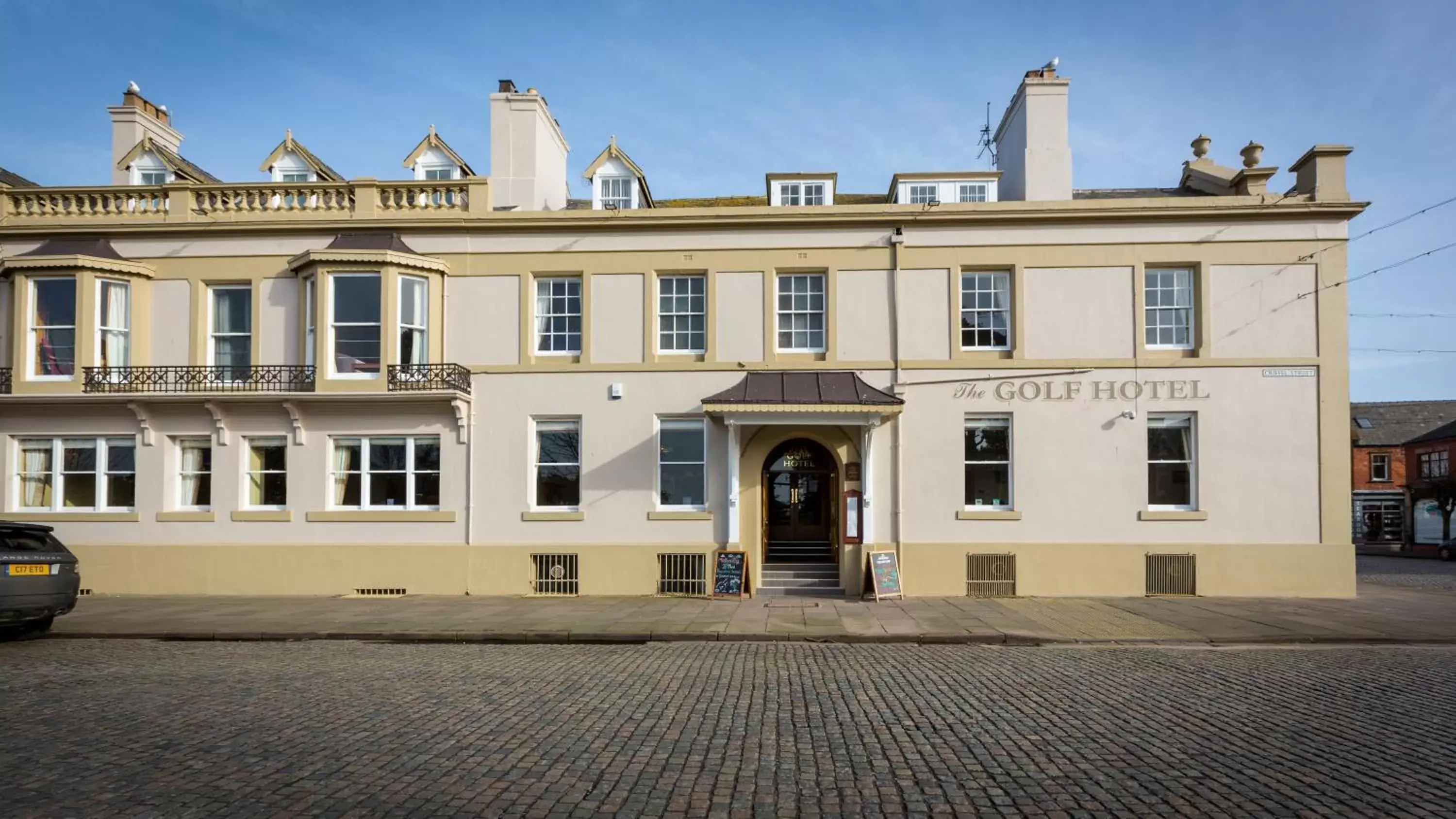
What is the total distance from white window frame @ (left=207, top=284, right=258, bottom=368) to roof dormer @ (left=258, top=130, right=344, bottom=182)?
3074 mm

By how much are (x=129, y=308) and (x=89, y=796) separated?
16221 millimetres

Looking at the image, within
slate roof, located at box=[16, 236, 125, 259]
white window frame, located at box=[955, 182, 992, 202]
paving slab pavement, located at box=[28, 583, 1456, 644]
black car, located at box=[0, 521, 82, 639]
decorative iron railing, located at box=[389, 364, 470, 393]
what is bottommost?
paving slab pavement, located at box=[28, 583, 1456, 644]

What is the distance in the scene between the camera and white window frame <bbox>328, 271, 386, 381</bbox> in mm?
18062

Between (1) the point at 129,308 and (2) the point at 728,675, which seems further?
(1) the point at 129,308

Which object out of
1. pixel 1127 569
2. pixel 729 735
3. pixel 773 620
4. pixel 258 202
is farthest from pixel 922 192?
pixel 729 735

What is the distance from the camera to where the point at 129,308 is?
18.8m

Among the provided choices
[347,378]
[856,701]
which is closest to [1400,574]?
[856,701]

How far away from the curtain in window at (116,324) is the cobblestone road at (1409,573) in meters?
29.7

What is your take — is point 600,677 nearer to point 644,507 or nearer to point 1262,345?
point 644,507

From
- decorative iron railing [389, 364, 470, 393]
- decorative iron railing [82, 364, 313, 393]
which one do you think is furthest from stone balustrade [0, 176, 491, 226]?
decorative iron railing [389, 364, 470, 393]

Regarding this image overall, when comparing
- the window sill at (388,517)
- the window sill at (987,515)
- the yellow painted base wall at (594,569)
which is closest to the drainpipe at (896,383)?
the yellow painted base wall at (594,569)

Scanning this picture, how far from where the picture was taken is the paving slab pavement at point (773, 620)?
43.5ft

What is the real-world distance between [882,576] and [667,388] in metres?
5.80

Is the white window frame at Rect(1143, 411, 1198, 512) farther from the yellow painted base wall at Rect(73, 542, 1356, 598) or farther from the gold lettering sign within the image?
the yellow painted base wall at Rect(73, 542, 1356, 598)
